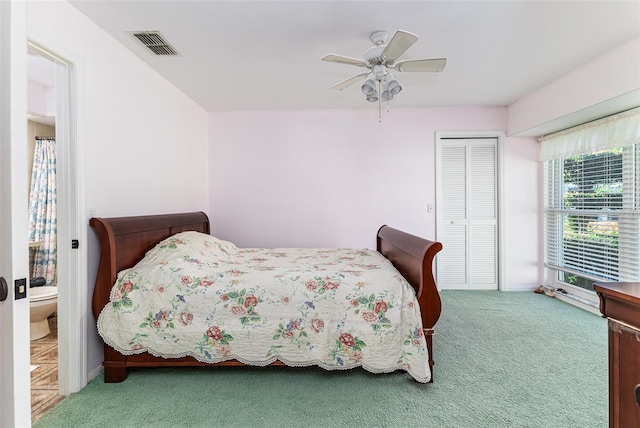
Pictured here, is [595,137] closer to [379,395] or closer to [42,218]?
[379,395]

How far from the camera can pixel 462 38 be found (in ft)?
7.34

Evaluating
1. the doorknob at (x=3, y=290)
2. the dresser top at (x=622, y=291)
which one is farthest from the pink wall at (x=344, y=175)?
the doorknob at (x=3, y=290)

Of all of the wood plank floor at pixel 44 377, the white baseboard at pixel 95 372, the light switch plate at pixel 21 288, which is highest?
the light switch plate at pixel 21 288

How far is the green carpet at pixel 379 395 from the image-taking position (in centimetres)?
161

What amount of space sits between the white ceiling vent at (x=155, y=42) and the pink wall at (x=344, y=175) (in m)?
1.55

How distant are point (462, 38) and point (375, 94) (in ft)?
2.44

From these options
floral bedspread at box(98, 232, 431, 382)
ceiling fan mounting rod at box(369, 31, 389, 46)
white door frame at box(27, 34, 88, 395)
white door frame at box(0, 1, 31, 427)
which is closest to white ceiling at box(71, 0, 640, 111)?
ceiling fan mounting rod at box(369, 31, 389, 46)

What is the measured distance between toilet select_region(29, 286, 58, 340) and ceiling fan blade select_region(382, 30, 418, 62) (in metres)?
3.25

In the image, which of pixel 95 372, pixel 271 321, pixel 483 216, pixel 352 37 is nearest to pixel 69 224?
pixel 95 372

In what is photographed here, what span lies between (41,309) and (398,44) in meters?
3.42

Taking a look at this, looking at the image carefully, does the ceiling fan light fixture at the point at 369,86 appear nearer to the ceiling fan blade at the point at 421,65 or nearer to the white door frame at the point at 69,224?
the ceiling fan blade at the point at 421,65

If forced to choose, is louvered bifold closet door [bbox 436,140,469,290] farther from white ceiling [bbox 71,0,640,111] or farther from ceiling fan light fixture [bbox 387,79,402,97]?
ceiling fan light fixture [bbox 387,79,402,97]

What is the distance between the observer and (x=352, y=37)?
223 cm

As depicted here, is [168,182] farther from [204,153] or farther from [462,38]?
[462,38]
